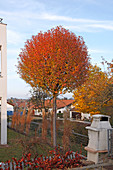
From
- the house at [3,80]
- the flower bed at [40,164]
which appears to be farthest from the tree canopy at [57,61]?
the flower bed at [40,164]

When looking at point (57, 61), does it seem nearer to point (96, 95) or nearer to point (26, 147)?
point (26, 147)

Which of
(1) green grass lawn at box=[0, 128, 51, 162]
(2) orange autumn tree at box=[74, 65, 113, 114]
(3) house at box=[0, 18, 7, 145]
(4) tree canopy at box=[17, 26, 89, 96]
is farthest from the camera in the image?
(2) orange autumn tree at box=[74, 65, 113, 114]

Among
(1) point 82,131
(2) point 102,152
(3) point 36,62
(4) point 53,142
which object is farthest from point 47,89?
(2) point 102,152

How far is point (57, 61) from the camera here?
31.4ft

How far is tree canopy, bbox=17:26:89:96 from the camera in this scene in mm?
9667

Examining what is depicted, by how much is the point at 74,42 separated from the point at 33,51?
6.77 ft

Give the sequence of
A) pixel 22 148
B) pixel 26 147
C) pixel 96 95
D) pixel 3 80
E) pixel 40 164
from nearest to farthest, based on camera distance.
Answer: pixel 40 164
pixel 26 147
pixel 22 148
pixel 3 80
pixel 96 95

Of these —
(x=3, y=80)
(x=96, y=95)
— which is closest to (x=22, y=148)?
(x=3, y=80)

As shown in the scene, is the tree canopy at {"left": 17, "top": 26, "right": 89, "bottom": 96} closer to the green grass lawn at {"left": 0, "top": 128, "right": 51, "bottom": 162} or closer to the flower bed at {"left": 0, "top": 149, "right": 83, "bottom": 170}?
the green grass lawn at {"left": 0, "top": 128, "right": 51, "bottom": 162}

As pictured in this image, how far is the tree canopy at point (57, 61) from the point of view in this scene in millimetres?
9667

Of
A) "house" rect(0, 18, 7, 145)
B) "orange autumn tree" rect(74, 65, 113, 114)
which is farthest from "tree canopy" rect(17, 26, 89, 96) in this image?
"orange autumn tree" rect(74, 65, 113, 114)

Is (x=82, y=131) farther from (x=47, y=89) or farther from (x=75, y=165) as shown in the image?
(x=75, y=165)

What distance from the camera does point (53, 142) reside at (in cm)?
1080

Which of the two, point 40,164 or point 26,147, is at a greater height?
point 26,147
